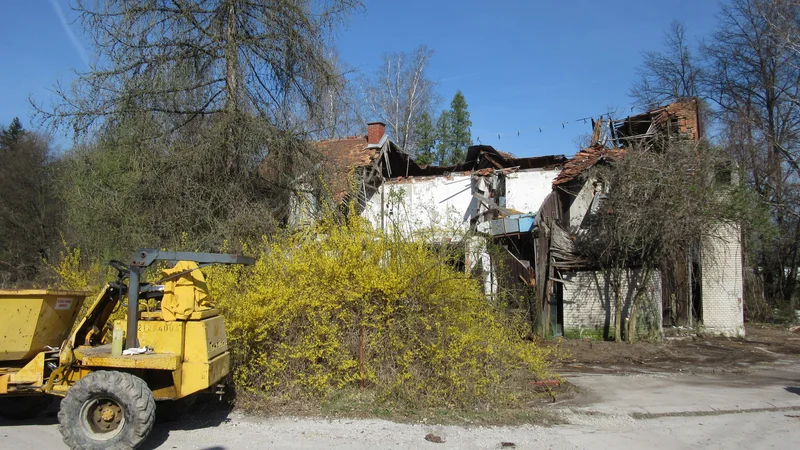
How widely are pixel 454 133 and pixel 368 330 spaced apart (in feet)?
94.0

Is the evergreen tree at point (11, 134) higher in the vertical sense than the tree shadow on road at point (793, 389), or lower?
higher

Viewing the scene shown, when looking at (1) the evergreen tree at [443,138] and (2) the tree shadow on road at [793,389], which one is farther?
(1) the evergreen tree at [443,138]

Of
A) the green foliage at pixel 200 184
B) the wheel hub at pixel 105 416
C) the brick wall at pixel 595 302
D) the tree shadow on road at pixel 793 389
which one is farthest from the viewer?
the brick wall at pixel 595 302

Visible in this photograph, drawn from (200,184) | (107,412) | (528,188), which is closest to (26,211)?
(200,184)

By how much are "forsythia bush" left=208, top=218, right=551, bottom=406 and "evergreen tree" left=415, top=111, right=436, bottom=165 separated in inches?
1015

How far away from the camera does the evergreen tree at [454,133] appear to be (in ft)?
111

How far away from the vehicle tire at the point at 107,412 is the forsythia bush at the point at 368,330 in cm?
168

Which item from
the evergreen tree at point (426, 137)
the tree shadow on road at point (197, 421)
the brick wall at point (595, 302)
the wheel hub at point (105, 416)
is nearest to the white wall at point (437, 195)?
the brick wall at point (595, 302)

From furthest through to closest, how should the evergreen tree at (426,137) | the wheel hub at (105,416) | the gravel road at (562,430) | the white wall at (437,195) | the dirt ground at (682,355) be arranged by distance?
the evergreen tree at (426,137) → the white wall at (437,195) → the dirt ground at (682,355) → the gravel road at (562,430) → the wheel hub at (105,416)

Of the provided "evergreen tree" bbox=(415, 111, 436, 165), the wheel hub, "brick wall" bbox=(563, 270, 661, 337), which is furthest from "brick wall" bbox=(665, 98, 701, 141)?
"evergreen tree" bbox=(415, 111, 436, 165)

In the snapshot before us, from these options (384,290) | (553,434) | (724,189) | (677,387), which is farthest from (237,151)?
(724,189)

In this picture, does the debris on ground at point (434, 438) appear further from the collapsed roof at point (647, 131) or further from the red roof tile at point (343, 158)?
the collapsed roof at point (647, 131)

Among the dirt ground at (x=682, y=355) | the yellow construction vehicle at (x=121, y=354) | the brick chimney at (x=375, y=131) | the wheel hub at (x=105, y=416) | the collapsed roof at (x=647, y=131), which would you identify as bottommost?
the dirt ground at (x=682, y=355)

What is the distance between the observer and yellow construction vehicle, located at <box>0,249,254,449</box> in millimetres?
5539
